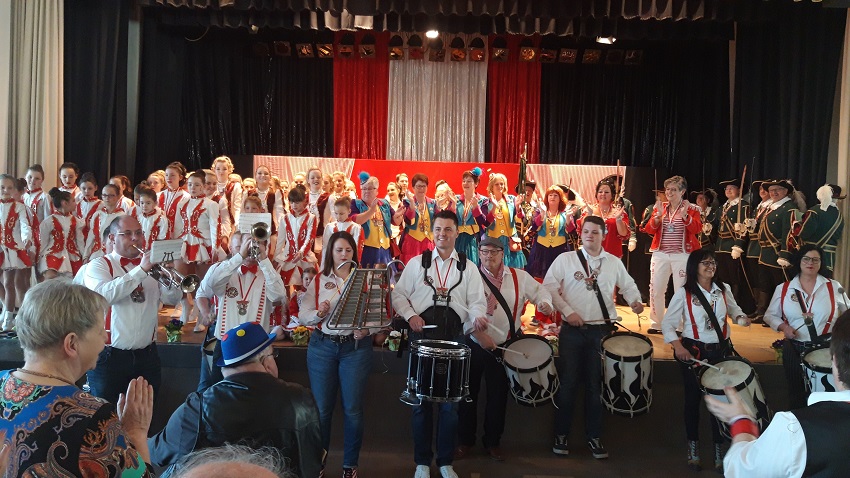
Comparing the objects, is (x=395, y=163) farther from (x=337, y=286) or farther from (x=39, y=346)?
(x=39, y=346)

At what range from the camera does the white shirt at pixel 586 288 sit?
18.9 ft

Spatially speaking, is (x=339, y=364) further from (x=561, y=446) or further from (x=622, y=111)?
(x=622, y=111)

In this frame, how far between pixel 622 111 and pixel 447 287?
973cm

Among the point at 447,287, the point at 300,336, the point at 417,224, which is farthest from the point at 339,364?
the point at 417,224

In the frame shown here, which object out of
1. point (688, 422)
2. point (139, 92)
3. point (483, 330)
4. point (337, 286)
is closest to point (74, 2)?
point (139, 92)

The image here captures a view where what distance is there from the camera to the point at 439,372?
15.9 ft

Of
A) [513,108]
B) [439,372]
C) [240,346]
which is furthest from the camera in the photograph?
[513,108]

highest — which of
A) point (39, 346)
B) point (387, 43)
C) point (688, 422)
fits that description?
point (387, 43)

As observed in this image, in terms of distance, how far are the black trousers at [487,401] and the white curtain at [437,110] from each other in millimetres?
8761

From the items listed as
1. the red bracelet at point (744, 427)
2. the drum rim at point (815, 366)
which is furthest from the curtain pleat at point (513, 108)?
the red bracelet at point (744, 427)

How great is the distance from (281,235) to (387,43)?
24.1ft

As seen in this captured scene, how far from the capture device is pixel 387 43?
556 inches

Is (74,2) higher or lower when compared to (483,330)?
higher

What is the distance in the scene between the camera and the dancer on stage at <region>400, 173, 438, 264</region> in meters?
8.55
